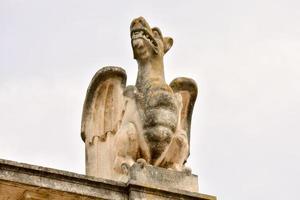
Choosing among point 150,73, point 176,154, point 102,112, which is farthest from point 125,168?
point 150,73

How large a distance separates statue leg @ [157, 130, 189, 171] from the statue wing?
0.88 meters

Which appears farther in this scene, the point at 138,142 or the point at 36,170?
the point at 138,142

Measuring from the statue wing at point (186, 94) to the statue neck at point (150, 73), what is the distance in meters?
0.49

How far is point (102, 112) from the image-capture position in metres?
14.5

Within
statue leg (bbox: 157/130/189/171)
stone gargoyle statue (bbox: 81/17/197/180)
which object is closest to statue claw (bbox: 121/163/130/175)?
stone gargoyle statue (bbox: 81/17/197/180)

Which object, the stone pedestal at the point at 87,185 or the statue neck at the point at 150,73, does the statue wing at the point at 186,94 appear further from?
the stone pedestal at the point at 87,185

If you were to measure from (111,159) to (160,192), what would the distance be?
3.71ft

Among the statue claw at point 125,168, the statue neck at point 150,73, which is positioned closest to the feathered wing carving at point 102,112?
the statue neck at point 150,73

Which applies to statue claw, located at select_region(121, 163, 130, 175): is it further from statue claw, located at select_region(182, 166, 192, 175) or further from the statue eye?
the statue eye

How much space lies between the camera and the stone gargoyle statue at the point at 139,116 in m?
13.8

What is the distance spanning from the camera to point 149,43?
14.7 m

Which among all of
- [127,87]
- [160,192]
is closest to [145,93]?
[127,87]

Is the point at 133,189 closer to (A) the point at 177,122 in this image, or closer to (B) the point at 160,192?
(B) the point at 160,192

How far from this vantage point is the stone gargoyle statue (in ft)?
45.2
